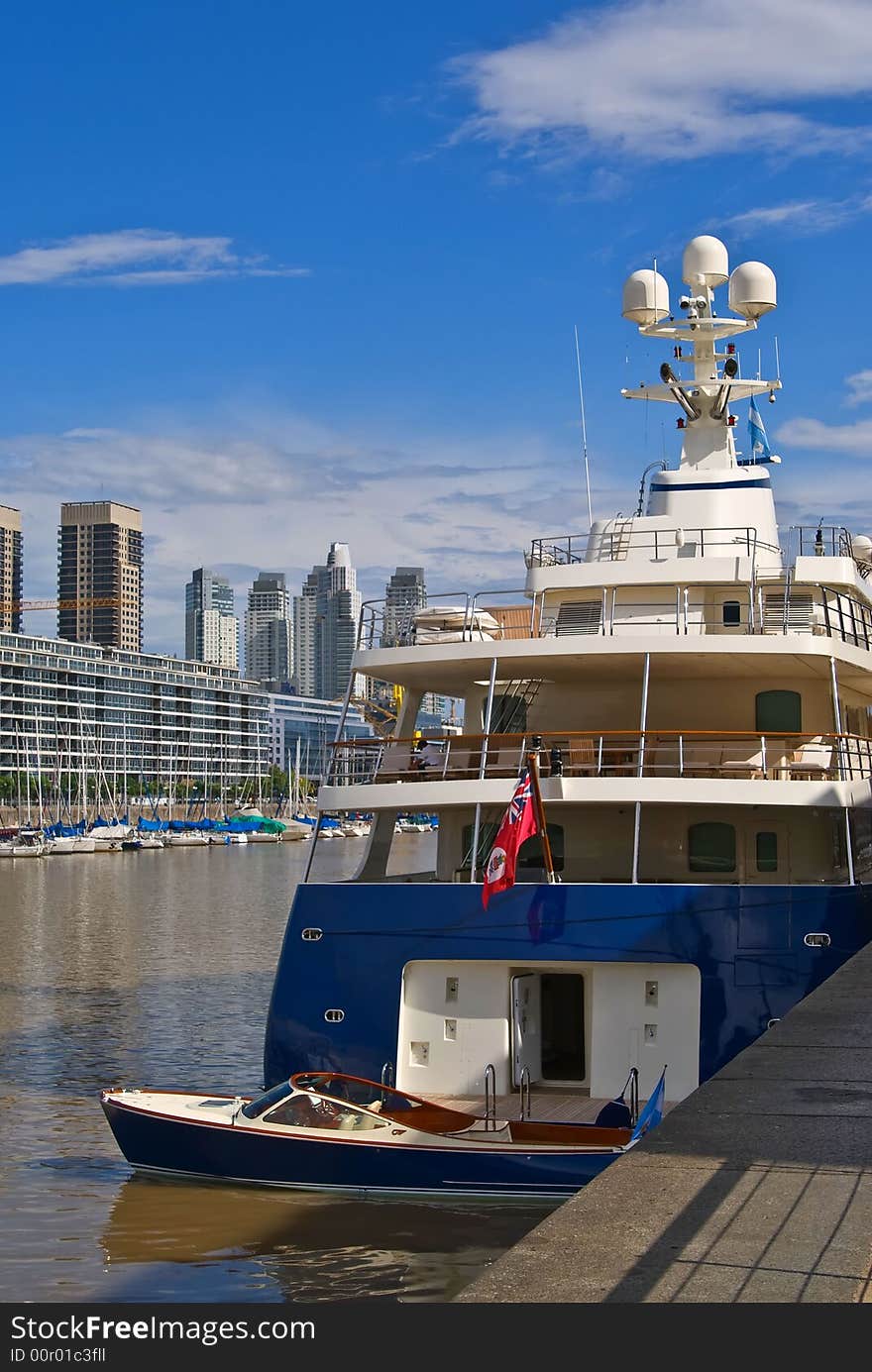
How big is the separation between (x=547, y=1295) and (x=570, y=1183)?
30.9 ft

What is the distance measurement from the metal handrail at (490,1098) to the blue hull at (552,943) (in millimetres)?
1184

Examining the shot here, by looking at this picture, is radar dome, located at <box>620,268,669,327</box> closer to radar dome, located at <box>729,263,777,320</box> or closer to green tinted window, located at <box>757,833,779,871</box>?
radar dome, located at <box>729,263,777,320</box>

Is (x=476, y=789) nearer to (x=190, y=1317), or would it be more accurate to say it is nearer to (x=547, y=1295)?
(x=190, y=1317)

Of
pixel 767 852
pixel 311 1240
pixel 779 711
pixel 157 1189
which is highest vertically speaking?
pixel 779 711

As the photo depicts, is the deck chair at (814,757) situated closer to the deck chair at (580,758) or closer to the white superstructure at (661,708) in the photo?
the white superstructure at (661,708)

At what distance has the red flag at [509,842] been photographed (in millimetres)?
18250

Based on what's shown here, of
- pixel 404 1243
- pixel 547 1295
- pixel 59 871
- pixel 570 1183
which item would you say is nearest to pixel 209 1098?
pixel 404 1243

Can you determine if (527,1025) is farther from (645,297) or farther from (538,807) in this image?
(645,297)

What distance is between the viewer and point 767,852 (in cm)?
2156

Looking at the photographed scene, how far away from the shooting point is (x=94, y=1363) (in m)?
9.05

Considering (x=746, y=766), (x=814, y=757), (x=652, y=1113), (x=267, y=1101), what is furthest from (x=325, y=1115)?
(x=814, y=757)

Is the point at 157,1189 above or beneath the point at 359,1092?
beneath

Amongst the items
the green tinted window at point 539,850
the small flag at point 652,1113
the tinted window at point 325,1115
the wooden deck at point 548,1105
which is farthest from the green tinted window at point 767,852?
the tinted window at point 325,1115

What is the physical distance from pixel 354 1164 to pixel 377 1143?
386 mm
